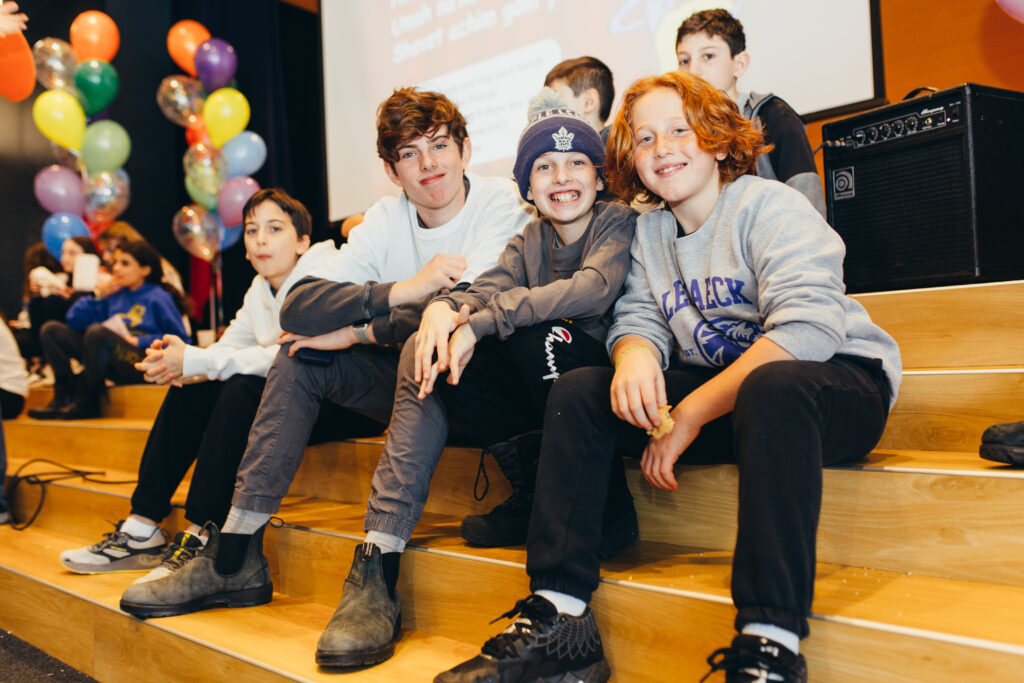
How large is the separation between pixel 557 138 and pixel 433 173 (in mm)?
383

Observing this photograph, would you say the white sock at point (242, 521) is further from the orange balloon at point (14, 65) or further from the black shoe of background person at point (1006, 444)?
the orange balloon at point (14, 65)

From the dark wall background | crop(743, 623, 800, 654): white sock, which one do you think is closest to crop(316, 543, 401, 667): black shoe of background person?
crop(743, 623, 800, 654): white sock

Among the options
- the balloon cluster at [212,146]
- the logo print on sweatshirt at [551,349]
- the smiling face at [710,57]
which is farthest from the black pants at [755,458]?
the balloon cluster at [212,146]

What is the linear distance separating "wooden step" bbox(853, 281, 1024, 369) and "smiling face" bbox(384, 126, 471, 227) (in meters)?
1.02

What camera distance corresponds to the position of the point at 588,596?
111 cm

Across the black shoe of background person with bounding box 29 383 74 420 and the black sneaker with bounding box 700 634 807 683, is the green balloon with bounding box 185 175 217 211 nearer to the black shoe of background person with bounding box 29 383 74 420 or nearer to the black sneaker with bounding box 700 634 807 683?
the black shoe of background person with bounding box 29 383 74 420

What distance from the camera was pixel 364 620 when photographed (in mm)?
1255

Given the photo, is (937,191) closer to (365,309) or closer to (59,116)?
(365,309)

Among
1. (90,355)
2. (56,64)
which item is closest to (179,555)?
(90,355)

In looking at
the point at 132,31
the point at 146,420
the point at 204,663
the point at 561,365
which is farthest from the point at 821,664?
the point at 132,31

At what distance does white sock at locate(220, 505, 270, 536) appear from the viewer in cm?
159

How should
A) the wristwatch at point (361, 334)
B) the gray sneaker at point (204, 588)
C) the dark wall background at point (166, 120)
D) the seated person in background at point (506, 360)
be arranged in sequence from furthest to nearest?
the dark wall background at point (166, 120) < the wristwatch at point (361, 334) < the gray sneaker at point (204, 588) < the seated person in background at point (506, 360)

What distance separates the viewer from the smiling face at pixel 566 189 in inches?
58.8

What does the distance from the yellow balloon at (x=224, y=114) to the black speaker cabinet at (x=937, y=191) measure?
3.38 m
